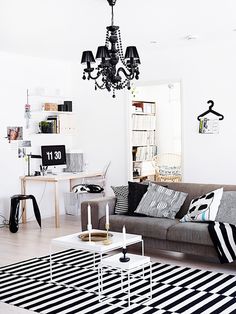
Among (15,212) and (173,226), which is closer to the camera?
(173,226)

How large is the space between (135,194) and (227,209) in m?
1.15

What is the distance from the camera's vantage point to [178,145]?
32.6 feet

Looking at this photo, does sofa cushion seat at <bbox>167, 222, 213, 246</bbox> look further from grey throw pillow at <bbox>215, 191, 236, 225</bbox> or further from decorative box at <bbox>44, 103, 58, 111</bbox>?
decorative box at <bbox>44, 103, 58, 111</bbox>

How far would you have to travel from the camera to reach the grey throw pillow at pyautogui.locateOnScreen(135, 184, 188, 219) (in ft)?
16.6

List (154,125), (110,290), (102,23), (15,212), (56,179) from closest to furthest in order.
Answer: (110,290), (102,23), (15,212), (56,179), (154,125)

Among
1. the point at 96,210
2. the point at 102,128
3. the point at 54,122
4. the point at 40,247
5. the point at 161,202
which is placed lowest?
the point at 40,247

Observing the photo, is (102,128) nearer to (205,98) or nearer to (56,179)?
(56,179)

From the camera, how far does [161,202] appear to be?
5102mm

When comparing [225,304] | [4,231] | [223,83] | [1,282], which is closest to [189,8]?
[223,83]

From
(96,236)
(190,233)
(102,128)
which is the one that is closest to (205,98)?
(102,128)

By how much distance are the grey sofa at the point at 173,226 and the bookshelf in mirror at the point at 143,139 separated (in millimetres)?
3954

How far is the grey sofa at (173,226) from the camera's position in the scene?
442 centimetres

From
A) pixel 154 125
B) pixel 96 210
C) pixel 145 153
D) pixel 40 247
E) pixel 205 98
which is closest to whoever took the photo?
pixel 96 210

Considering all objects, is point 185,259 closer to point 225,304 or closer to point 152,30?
point 225,304
